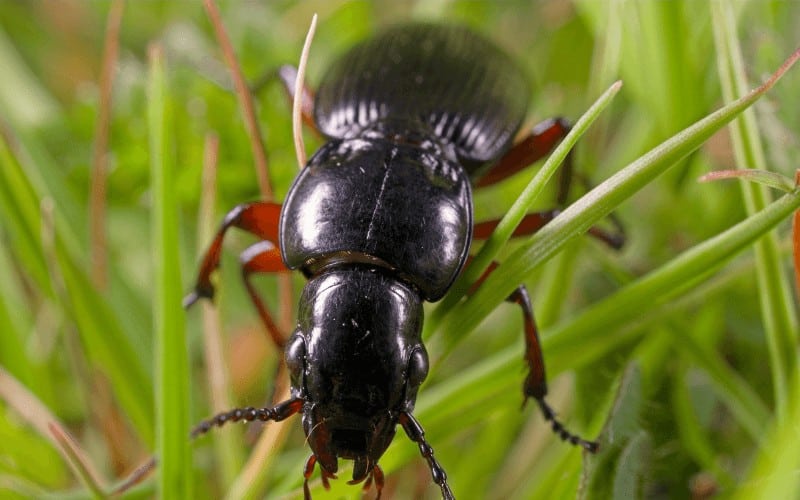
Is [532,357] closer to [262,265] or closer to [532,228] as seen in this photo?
[532,228]

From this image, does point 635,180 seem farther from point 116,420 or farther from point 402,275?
point 116,420

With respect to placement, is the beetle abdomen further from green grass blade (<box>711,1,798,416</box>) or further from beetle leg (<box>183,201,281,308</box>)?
green grass blade (<box>711,1,798,416</box>)

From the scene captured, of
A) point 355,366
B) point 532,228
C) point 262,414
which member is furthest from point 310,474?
point 532,228

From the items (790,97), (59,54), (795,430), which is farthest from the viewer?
(59,54)

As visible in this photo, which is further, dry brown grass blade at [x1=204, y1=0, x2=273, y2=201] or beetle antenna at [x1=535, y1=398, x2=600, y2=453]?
dry brown grass blade at [x1=204, y1=0, x2=273, y2=201]

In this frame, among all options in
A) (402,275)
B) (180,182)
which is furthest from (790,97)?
(180,182)

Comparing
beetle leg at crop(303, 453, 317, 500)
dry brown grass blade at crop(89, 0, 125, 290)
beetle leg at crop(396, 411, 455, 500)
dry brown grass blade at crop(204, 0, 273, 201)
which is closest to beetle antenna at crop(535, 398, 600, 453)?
beetle leg at crop(396, 411, 455, 500)

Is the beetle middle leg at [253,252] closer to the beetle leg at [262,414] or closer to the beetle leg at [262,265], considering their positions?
the beetle leg at [262,265]
